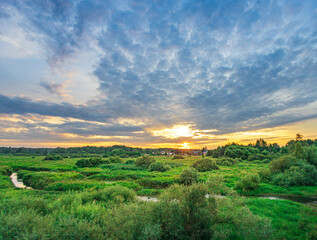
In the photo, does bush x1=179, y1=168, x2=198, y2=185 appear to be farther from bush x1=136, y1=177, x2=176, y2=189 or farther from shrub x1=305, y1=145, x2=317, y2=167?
shrub x1=305, y1=145, x2=317, y2=167

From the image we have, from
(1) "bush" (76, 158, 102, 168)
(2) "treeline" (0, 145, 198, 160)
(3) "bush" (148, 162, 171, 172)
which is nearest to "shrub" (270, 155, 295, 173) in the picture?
(3) "bush" (148, 162, 171, 172)

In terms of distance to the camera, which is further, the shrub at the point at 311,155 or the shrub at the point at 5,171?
the shrub at the point at 5,171

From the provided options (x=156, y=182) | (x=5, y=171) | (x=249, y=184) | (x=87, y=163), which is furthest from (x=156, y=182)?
(x=5, y=171)

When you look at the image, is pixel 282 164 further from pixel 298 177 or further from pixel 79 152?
pixel 79 152

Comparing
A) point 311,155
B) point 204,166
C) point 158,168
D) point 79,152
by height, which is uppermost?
point 311,155

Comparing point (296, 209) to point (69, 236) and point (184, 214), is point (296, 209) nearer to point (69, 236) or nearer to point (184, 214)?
point (184, 214)

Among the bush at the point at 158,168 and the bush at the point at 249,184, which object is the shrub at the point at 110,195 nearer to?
the bush at the point at 249,184

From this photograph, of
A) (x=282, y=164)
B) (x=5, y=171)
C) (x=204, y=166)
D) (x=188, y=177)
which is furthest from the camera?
(x=204, y=166)

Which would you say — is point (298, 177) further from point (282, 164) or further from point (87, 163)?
point (87, 163)

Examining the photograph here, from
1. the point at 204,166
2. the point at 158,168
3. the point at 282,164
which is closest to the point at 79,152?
the point at 158,168

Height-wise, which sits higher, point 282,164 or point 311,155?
point 311,155

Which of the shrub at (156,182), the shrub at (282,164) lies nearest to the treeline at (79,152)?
the shrub at (156,182)

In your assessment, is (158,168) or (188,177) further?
(158,168)

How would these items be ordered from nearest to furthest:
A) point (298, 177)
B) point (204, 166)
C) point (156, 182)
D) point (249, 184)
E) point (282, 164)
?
point (249, 184), point (298, 177), point (156, 182), point (282, 164), point (204, 166)
